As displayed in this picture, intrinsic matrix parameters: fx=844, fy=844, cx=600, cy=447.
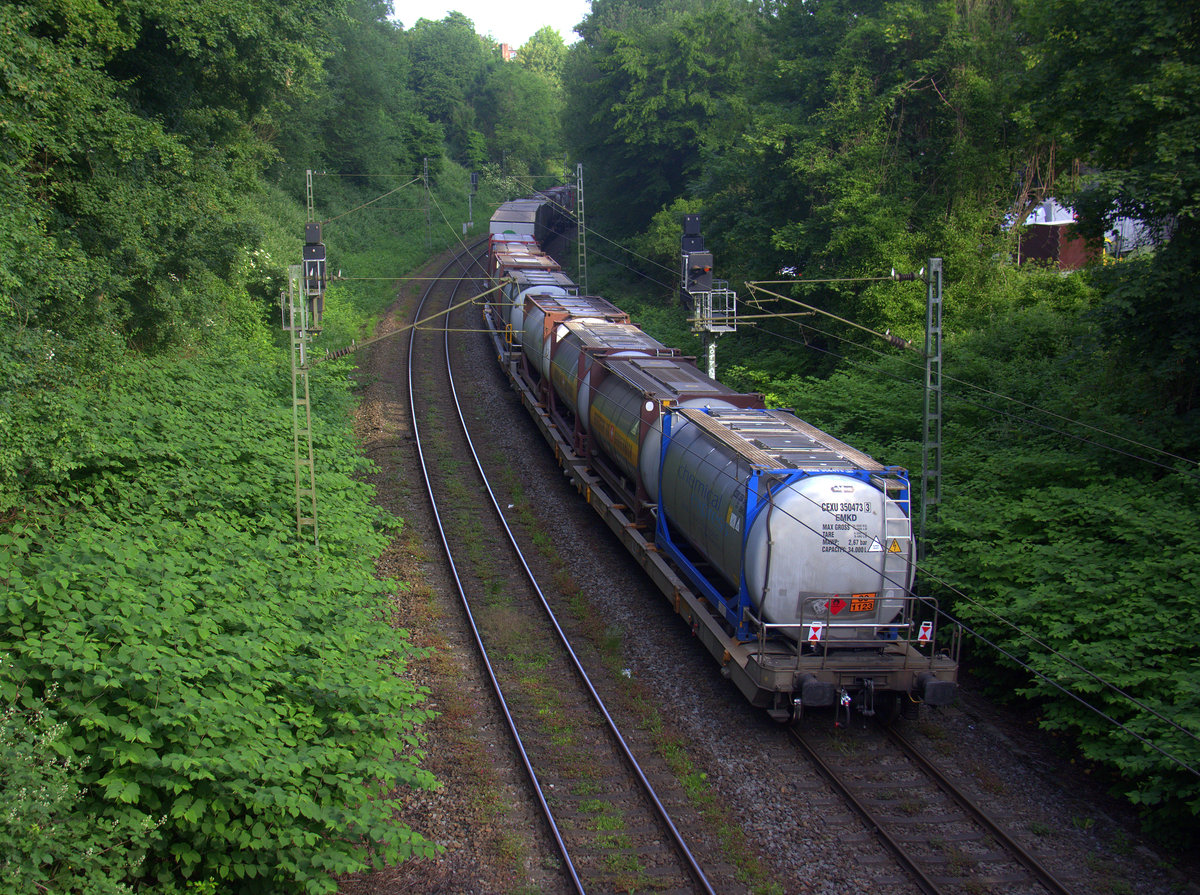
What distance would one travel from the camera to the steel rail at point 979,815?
8.34m

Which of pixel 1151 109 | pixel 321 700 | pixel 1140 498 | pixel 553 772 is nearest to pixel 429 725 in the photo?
pixel 553 772

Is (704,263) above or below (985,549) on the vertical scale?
above

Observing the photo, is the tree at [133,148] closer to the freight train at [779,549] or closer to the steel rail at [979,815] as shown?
the freight train at [779,549]

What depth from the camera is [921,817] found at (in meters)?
9.41

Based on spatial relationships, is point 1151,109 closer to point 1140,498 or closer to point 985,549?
point 1140,498

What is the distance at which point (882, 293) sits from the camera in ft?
75.9

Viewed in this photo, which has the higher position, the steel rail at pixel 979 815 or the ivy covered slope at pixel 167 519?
the ivy covered slope at pixel 167 519

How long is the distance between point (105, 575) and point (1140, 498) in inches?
535

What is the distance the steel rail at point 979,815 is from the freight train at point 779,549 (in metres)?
0.55

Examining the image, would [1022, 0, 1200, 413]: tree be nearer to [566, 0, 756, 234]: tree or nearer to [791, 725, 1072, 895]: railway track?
[791, 725, 1072, 895]: railway track

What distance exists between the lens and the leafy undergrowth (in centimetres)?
698

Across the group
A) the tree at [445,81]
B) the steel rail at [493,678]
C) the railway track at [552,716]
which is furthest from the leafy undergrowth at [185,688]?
the tree at [445,81]

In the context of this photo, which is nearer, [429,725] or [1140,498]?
[429,725]

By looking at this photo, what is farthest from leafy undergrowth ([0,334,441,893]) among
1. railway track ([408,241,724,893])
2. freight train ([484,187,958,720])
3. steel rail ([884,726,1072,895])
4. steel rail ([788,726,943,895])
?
steel rail ([884,726,1072,895])
